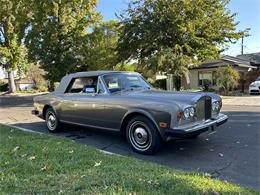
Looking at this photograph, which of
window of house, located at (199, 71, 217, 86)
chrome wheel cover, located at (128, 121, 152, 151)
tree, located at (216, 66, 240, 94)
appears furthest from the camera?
window of house, located at (199, 71, 217, 86)

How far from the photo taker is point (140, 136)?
240 inches

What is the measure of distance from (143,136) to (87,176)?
6.62ft

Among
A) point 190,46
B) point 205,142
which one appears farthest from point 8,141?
point 190,46

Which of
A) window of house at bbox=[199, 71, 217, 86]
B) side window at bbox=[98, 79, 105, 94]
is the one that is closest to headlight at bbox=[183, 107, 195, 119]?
side window at bbox=[98, 79, 105, 94]

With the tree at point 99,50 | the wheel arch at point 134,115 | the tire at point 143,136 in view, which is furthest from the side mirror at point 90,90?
the tree at point 99,50

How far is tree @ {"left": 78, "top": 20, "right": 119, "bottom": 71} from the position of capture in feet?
81.5

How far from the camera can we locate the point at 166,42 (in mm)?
22125

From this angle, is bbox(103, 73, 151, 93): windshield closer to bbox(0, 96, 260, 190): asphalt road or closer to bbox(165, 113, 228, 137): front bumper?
bbox(0, 96, 260, 190): asphalt road

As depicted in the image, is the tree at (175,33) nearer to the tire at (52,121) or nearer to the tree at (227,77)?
the tree at (227,77)

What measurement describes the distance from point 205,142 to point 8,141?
4.48 m

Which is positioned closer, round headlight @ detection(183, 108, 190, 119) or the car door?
round headlight @ detection(183, 108, 190, 119)

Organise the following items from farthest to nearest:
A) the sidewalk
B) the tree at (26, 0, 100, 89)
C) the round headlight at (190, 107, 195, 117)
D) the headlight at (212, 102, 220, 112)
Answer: the tree at (26, 0, 100, 89), the sidewalk, the headlight at (212, 102, 220, 112), the round headlight at (190, 107, 195, 117)

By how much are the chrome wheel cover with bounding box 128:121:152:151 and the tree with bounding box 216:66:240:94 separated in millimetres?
17578

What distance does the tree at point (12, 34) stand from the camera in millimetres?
30422
